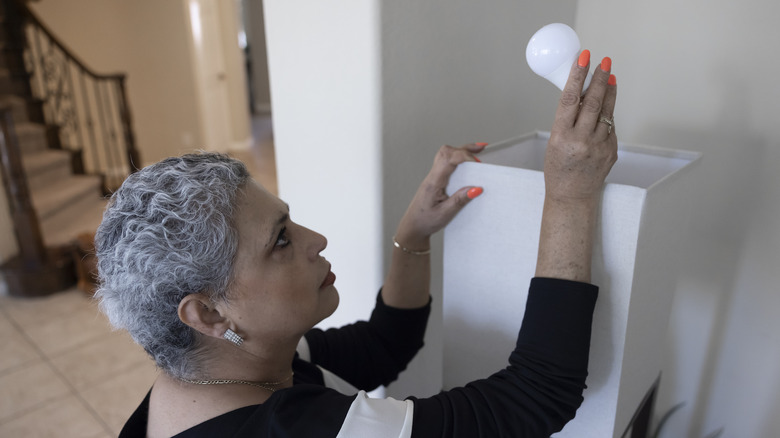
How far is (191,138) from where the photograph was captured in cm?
599

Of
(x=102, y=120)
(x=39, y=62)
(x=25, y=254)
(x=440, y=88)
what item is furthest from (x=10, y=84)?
(x=440, y=88)

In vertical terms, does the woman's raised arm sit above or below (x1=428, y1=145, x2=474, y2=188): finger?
below

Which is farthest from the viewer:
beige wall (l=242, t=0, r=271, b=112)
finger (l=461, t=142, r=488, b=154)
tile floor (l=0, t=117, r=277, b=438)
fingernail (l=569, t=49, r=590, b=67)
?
beige wall (l=242, t=0, r=271, b=112)

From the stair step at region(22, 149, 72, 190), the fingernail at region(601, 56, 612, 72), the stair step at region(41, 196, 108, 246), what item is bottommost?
the stair step at region(41, 196, 108, 246)

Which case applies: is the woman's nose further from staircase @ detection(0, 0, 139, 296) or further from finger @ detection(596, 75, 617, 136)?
staircase @ detection(0, 0, 139, 296)

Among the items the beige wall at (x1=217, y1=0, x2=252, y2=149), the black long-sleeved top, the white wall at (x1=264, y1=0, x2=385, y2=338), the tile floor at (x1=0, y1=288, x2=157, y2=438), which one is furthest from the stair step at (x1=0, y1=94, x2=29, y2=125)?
the black long-sleeved top

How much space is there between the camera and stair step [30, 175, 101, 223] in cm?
389

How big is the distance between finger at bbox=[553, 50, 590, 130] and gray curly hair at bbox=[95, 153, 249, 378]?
439mm

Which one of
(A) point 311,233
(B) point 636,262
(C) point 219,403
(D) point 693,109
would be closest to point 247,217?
(A) point 311,233

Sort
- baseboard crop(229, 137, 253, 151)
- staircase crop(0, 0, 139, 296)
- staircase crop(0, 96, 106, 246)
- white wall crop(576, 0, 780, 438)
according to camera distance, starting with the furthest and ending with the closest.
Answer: baseboard crop(229, 137, 253, 151) < staircase crop(0, 96, 106, 246) < staircase crop(0, 0, 139, 296) < white wall crop(576, 0, 780, 438)

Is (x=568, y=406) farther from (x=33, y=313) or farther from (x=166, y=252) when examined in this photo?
(x=33, y=313)

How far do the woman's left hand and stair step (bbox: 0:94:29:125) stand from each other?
4.63 m

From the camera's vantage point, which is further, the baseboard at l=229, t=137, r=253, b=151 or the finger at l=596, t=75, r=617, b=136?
the baseboard at l=229, t=137, r=253, b=151

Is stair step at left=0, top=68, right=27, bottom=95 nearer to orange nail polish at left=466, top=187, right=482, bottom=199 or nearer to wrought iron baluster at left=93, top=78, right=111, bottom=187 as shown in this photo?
wrought iron baluster at left=93, top=78, right=111, bottom=187
